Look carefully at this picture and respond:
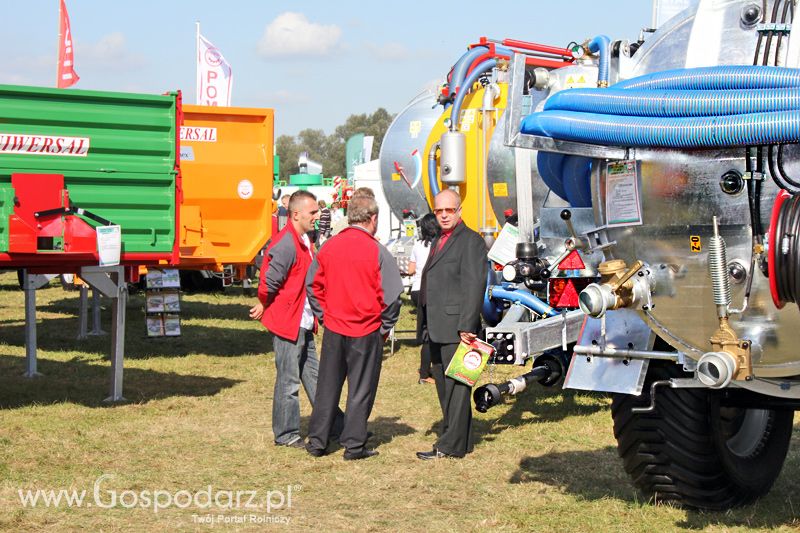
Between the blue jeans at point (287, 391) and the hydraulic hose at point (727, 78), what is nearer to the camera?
the hydraulic hose at point (727, 78)

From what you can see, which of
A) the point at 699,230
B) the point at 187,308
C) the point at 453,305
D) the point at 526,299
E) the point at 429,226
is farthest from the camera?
the point at 187,308

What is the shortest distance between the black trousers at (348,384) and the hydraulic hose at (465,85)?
168 inches

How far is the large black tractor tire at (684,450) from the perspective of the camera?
5188mm

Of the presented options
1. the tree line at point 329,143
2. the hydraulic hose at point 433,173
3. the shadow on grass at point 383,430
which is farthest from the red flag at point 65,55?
the tree line at point 329,143

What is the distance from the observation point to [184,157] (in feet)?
42.0

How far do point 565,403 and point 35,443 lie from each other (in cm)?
426

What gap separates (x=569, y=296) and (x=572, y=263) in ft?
0.72

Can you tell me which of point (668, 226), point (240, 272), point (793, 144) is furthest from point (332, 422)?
point (240, 272)

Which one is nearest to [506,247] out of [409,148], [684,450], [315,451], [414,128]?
[315,451]

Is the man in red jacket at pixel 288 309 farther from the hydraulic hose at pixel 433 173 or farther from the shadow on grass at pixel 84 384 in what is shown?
the hydraulic hose at pixel 433 173

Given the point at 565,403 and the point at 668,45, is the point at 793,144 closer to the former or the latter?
the point at 668,45

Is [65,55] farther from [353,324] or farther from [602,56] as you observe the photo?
[602,56]

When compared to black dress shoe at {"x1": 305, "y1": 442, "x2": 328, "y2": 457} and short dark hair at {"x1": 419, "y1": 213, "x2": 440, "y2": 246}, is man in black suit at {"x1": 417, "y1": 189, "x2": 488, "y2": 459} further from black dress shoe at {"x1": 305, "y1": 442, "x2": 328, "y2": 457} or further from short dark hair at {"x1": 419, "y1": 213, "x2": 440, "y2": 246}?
short dark hair at {"x1": 419, "y1": 213, "x2": 440, "y2": 246}

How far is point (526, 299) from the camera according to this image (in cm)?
791
